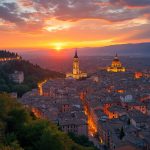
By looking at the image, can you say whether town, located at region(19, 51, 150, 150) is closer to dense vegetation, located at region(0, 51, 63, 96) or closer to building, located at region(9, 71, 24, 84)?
dense vegetation, located at region(0, 51, 63, 96)

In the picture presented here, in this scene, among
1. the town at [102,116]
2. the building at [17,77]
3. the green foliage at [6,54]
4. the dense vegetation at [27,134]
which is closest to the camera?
the dense vegetation at [27,134]

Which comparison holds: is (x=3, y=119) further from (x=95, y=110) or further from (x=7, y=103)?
(x=95, y=110)

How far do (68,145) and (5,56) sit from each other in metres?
51.2

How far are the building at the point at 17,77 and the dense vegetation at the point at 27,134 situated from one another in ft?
103

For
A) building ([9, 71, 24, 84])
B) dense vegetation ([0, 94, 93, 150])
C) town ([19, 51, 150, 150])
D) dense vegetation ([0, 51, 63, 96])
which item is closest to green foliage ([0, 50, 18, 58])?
dense vegetation ([0, 51, 63, 96])

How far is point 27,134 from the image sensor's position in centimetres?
1512

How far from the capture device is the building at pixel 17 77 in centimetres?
4959

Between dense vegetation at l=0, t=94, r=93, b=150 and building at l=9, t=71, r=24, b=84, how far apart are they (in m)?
31.5

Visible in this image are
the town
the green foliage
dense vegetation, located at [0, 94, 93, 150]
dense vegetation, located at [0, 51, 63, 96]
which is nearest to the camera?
dense vegetation, located at [0, 94, 93, 150]

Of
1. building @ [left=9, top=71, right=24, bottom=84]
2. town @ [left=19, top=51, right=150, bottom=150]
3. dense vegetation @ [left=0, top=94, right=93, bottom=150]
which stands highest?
dense vegetation @ [left=0, top=94, right=93, bottom=150]

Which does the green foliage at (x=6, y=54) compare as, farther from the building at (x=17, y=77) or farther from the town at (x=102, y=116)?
the town at (x=102, y=116)

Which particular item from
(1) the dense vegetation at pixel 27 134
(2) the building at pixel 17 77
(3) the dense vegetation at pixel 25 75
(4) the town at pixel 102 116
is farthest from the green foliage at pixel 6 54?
(1) the dense vegetation at pixel 27 134

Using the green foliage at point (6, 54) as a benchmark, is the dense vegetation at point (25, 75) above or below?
below

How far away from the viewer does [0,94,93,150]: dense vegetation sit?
13.8m
